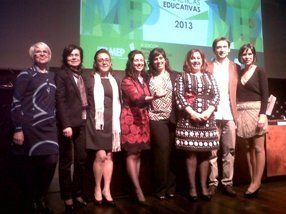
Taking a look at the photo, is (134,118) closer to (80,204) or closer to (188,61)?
(188,61)

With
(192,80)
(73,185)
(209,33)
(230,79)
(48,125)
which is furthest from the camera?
(209,33)

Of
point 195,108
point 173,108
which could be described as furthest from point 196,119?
point 173,108

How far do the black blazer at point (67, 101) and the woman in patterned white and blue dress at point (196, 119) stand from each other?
811 mm

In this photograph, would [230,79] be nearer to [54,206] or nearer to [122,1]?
[122,1]

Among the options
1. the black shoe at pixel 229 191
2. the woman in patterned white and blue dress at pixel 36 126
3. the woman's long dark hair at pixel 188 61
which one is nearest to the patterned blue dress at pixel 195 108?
the woman's long dark hair at pixel 188 61

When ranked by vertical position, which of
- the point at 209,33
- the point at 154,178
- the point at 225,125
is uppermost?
the point at 209,33

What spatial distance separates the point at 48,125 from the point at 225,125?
5.04 ft

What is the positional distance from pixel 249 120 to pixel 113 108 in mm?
1197

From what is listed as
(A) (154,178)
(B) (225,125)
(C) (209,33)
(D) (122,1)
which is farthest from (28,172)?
(C) (209,33)

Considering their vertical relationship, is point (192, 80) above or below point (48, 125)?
above

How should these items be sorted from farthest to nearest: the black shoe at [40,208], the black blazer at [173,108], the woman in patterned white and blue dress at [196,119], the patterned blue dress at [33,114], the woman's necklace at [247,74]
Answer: the woman's necklace at [247,74], the black blazer at [173,108], the woman in patterned white and blue dress at [196,119], the black shoe at [40,208], the patterned blue dress at [33,114]

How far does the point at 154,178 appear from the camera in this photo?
267 centimetres

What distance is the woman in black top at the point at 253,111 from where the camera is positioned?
2670mm

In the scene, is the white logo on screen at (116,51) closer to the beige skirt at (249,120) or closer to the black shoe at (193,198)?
the beige skirt at (249,120)
